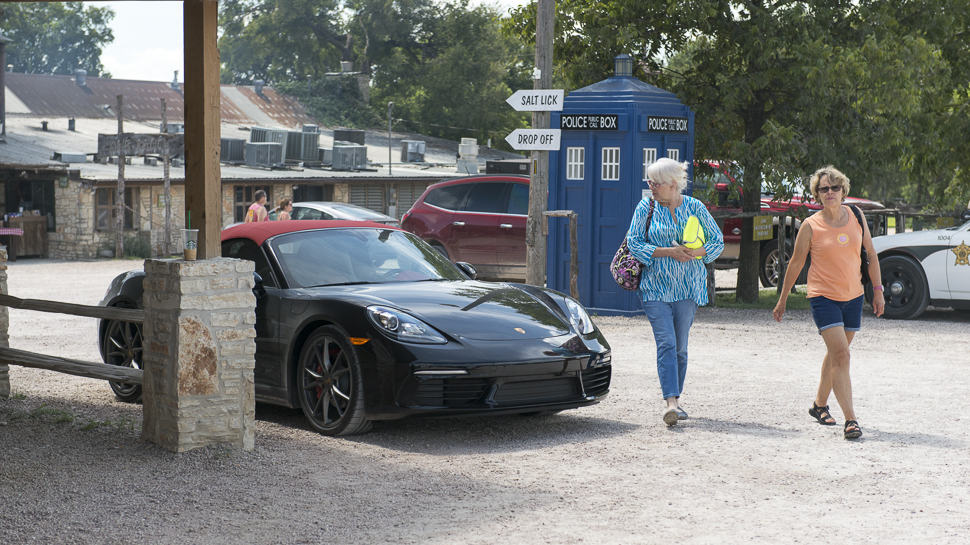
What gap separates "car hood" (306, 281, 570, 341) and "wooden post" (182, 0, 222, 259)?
123 centimetres

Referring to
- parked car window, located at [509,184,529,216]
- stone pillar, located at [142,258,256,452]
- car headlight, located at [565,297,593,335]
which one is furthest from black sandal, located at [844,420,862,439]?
parked car window, located at [509,184,529,216]

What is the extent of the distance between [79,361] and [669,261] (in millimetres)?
3839

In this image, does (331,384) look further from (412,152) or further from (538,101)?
(412,152)

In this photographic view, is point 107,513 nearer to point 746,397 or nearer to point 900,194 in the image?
point 746,397

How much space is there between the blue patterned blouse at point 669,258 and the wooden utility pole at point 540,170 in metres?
7.01

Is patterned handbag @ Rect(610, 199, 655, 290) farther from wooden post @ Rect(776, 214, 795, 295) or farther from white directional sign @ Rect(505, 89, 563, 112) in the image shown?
wooden post @ Rect(776, 214, 795, 295)

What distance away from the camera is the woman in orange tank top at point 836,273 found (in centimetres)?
759

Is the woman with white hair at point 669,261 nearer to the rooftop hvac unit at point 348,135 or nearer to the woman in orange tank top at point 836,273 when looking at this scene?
the woman in orange tank top at point 836,273

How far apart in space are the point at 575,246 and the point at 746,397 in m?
6.35

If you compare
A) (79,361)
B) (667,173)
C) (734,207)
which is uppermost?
(667,173)

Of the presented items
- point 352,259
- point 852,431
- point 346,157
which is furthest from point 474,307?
point 346,157

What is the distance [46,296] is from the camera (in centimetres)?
1962

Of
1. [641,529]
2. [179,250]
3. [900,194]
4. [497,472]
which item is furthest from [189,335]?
[900,194]

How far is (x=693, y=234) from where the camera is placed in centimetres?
791
